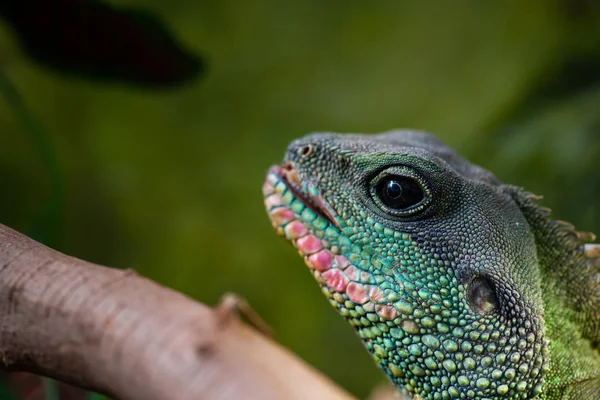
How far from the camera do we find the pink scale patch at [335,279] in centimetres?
214

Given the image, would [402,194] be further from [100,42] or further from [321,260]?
[100,42]

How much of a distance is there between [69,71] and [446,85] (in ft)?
13.8

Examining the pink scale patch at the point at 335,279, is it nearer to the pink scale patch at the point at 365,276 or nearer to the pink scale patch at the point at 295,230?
the pink scale patch at the point at 365,276

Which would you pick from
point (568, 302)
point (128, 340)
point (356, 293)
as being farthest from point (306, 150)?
point (128, 340)

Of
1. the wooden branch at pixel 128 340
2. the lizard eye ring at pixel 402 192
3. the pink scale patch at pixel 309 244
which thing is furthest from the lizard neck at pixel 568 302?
the wooden branch at pixel 128 340

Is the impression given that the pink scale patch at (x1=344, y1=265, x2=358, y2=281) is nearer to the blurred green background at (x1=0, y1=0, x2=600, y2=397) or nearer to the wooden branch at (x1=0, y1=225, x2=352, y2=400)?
the wooden branch at (x1=0, y1=225, x2=352, y2=400)

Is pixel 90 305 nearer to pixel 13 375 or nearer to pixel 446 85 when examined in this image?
pixel 13 375

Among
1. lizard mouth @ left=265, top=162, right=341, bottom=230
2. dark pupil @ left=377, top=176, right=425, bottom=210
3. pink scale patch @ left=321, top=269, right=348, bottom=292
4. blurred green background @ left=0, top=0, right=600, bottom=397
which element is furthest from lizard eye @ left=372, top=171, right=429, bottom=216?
blurred green background @ left=0, top=0, right=600, bottom=397

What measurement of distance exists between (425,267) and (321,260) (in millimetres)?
393

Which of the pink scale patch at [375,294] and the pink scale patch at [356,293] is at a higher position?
the pink scale patch at [375,294]

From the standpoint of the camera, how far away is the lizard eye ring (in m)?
2.15

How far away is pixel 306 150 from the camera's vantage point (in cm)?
241

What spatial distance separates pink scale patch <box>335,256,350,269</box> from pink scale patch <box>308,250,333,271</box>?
0.03 metres

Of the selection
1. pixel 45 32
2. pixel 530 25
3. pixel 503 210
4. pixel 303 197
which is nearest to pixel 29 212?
pixel 45 32
